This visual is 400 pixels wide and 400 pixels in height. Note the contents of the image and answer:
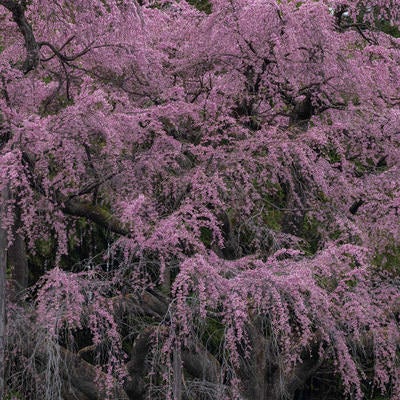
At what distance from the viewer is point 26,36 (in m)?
4.96

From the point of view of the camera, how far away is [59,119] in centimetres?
444

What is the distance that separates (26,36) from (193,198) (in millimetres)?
1795

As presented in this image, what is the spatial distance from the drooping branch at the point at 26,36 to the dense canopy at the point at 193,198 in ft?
0.06

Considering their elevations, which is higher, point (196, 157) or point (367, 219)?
point (196, 157)

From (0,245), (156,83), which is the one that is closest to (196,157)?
(156,83)

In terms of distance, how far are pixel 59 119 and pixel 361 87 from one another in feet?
9.54

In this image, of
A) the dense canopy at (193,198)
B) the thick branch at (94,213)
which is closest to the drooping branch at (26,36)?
the dense canopy at (193,198)

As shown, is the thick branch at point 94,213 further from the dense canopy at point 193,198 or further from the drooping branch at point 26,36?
the drooping branch at point 26,36

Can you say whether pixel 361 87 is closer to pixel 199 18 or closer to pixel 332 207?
pixel 332 207

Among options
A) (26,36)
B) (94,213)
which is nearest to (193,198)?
(94,213)

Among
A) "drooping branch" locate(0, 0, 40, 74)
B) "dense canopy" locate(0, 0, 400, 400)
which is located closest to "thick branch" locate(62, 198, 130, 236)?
"dense canopy" locate(0, 0, 400, 400)

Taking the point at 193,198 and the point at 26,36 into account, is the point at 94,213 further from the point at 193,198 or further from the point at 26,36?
the point at 26,36

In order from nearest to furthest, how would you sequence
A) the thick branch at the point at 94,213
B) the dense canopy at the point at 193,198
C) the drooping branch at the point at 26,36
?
the dense canopy at the point at 193,198
the drooping branch at the point at 26,36
the thick branch at the point at 94,213

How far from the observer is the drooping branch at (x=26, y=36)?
4863 mm
